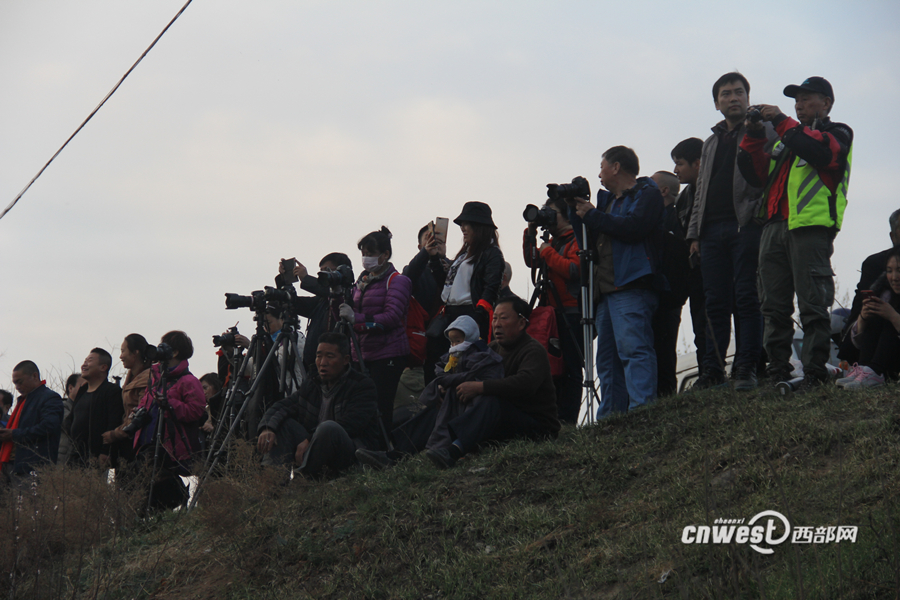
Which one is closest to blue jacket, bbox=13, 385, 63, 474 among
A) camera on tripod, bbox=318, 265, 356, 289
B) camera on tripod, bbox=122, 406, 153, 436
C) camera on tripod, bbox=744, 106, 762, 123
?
camera on tripod, bbox=122, 406, 153, 436

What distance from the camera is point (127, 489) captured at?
24.5 feet

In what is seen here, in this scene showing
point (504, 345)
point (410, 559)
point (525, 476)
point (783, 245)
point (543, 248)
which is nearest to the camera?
point (410, 559)

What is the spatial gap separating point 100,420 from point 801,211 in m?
6.28

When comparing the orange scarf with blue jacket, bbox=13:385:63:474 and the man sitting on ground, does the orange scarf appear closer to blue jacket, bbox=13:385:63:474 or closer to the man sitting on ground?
blue jacket, bbox=13:385:63:474

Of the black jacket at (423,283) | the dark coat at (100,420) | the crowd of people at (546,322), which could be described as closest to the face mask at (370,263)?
the crowd of people at (546,322)

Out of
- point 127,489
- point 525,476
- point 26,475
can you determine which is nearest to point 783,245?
point 525,476

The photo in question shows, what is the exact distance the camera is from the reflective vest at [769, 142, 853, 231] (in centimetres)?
609

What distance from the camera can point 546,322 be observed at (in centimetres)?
725

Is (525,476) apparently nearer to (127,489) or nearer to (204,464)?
(204,464)

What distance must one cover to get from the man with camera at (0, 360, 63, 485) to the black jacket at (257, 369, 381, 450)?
2670 millimetres

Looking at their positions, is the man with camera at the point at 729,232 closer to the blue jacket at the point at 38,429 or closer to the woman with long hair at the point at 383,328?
the woman with long hair at the point at 383,328

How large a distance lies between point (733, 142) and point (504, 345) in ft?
7.74

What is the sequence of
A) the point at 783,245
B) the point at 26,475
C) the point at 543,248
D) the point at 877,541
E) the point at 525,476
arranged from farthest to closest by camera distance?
the point at 26,475, the point at 543,248, the point at 783,245, the point at 525,476, the point at 877,541

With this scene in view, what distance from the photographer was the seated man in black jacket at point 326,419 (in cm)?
674
